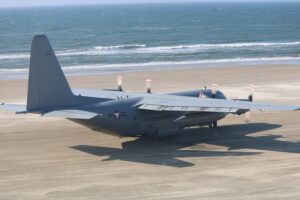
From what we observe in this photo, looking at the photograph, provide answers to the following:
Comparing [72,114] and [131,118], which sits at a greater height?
[72,114]

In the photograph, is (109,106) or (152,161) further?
(109,106)

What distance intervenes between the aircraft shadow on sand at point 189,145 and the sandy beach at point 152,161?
0.17 feet

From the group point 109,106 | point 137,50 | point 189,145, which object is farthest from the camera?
point 137,50

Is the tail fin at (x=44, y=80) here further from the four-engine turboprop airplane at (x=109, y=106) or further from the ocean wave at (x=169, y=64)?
the ocean wave at (x=169, y=64)

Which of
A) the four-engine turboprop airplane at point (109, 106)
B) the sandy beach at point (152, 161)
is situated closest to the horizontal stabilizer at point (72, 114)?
the four-engine turboprop airplane at point (109, 106)

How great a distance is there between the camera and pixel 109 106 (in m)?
31.7

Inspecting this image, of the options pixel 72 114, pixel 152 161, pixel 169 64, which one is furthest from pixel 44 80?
pixel 169 64

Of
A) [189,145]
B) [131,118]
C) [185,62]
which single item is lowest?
[189,145]

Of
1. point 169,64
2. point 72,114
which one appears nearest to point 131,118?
point 72,114

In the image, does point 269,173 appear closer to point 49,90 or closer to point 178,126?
point 178,126

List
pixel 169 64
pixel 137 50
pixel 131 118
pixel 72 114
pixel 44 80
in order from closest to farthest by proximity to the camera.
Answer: pixel 72 114
pixel 44 80
pixel 131 118
pixel 169 64
pixel 137 50

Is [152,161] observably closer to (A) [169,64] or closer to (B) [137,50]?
(A) [169,64]

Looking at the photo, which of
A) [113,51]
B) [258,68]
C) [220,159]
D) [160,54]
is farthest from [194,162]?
[113,51]

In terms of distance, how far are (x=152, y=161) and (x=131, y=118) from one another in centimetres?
341
